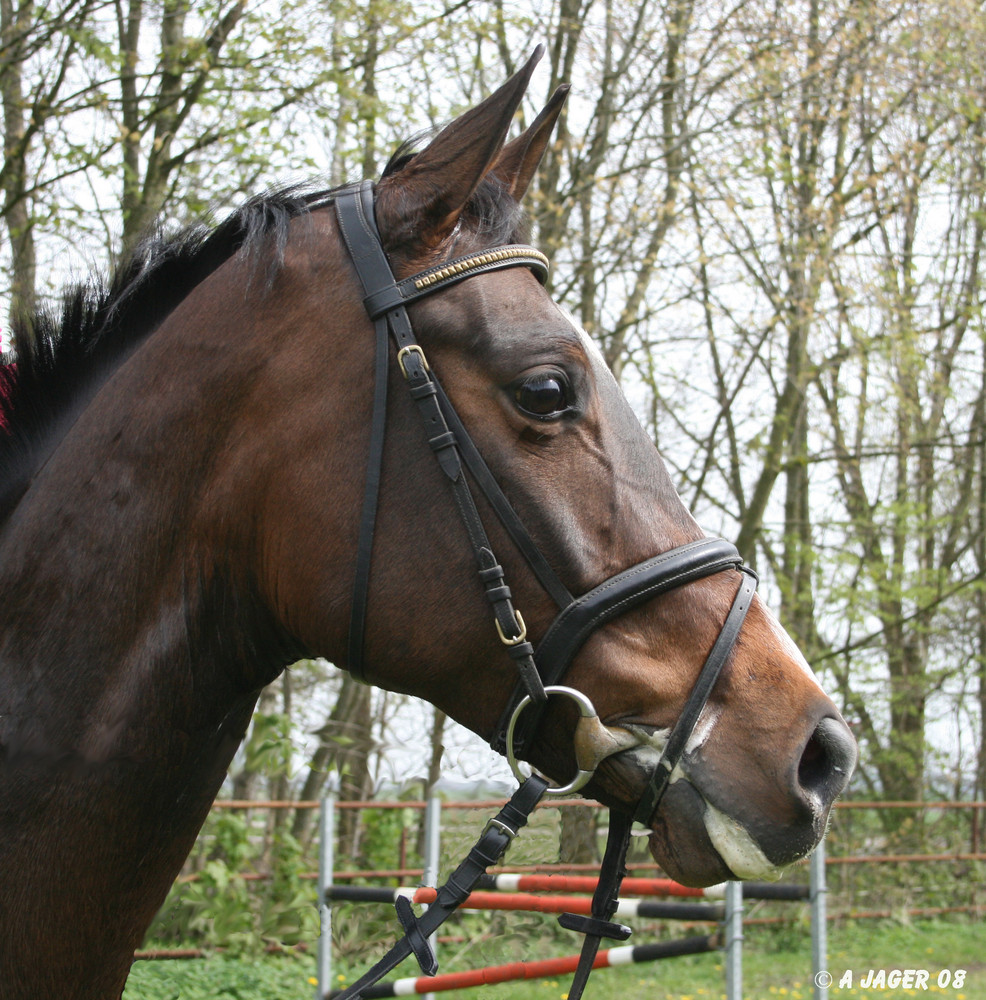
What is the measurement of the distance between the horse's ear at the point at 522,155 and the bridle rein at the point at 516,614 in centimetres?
35

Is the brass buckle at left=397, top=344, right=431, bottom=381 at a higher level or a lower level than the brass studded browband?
lower

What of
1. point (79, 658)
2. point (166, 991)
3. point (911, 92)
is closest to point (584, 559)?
point (79, 658)

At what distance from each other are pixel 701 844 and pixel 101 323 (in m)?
1.42

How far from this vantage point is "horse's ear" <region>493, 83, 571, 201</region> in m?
1.90

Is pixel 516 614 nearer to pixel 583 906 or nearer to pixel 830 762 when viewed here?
pixel 830 762

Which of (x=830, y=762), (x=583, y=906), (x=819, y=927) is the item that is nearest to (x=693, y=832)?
(x=830, y=762)

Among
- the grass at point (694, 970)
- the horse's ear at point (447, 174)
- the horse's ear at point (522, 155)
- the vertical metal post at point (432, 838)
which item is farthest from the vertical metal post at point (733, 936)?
the horse's ear at point (447, 174)

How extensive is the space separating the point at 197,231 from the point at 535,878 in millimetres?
2545

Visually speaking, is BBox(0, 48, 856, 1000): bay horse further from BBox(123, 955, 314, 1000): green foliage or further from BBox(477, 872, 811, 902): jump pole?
BBox(123, 955, 314, 1000): green foliage

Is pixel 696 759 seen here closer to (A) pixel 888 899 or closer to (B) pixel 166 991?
(B) pixel 166 991

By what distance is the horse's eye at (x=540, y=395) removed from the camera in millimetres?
1584

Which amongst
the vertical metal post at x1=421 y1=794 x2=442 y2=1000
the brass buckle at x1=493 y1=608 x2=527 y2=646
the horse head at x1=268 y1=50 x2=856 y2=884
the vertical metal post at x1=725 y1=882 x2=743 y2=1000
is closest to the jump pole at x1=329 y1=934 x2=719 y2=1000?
the vertical metal post at x1=725 y1=882 x2=743 y2=1000

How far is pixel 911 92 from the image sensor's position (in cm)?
1044

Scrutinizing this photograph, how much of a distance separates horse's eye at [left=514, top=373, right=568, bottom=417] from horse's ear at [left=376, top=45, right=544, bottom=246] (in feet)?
1.14
